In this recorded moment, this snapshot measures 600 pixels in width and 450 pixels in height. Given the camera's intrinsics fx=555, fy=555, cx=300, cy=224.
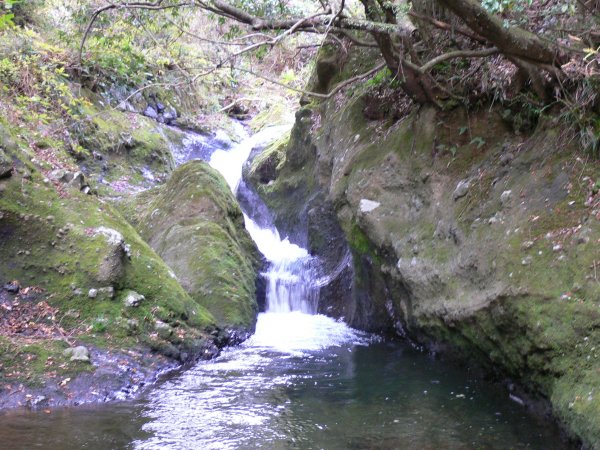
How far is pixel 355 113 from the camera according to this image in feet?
35.6

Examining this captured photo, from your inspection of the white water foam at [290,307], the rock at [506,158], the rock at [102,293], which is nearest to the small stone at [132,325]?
the rock at [102,293]

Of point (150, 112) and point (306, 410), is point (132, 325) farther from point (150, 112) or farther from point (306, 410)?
point (150, 112)

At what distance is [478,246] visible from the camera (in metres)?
6.55

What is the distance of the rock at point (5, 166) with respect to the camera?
726 cm

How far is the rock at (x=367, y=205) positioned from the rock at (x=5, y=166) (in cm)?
500

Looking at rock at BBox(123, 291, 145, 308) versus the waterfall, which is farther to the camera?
the waterfall

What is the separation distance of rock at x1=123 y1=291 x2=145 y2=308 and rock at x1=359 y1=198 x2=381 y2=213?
3.52 m

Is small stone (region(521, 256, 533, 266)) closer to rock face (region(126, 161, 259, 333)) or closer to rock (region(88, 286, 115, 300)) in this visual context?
rock face (region(126, 161, 259, 333))

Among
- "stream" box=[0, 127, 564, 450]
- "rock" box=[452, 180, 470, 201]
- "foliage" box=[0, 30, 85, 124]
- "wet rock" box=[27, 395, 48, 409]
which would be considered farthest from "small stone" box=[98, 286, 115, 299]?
"foliage" box=[0, 30, 85, 124]

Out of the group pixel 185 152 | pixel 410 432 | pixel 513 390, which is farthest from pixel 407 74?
pixel 185 152

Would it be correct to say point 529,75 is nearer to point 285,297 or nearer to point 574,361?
point 574,361

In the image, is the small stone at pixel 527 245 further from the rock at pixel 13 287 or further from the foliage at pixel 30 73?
the foliage at pixel 30 73

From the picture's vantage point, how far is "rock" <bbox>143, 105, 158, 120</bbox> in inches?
746

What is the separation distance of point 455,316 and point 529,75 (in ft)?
9.77
